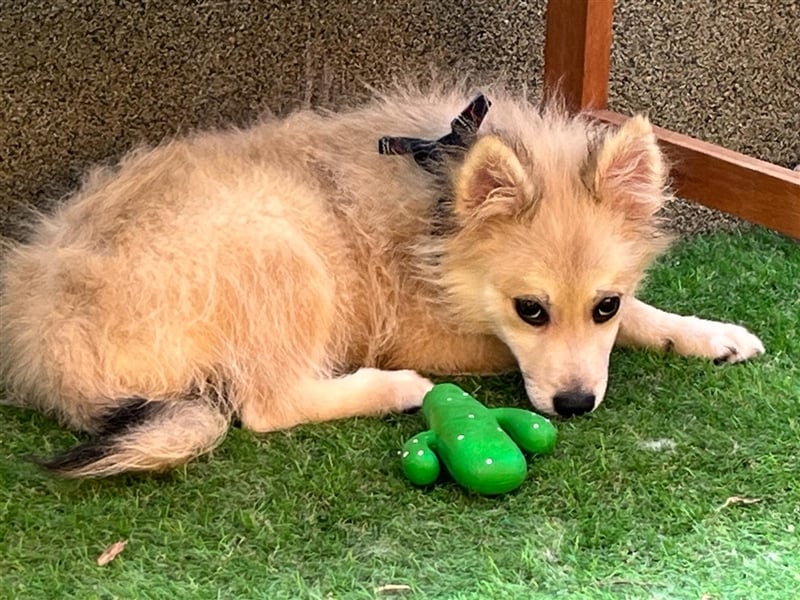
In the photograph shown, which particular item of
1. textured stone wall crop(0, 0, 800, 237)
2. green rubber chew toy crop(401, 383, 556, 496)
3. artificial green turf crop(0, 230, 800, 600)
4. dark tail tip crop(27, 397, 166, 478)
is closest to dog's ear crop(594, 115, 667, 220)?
artificial green turf crop(0, 230, 800, 600)

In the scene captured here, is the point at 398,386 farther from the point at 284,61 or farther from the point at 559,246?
the point at 284,61

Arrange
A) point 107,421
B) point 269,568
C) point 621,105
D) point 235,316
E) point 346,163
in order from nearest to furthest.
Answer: point 269,568, point 107,421, point 235,316, point 346,163, point 621,105

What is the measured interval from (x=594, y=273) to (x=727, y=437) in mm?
370

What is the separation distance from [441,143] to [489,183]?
176 mm

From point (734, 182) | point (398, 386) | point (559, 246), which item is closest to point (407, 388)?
point (398, 386)

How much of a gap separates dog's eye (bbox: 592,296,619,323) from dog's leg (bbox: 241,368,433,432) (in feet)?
1.14

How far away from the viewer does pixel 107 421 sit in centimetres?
177

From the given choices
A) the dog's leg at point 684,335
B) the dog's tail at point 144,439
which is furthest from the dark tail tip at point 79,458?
the dog's leg at point 684,335

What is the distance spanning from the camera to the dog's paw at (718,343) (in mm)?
2113

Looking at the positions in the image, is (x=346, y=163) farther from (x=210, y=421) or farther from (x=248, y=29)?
(x=210, y=421)

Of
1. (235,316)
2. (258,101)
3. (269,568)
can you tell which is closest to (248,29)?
(258,101)

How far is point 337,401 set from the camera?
1.97 m

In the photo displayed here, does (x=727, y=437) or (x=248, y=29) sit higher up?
(x=248, y=29)

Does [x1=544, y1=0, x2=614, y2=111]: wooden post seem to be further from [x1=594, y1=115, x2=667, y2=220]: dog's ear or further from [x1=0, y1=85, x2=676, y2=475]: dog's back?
[x1=594, y1=115, x2=667, y2=220]: dog's ear
